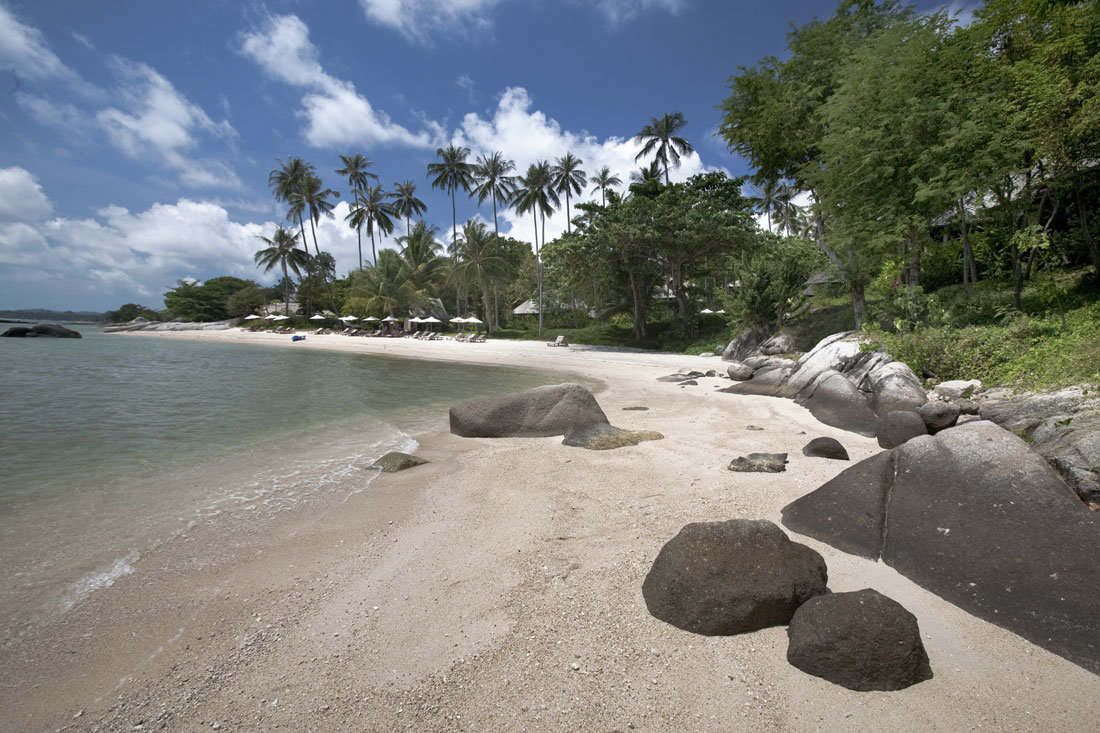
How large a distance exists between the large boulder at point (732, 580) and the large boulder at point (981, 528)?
0.96 metres

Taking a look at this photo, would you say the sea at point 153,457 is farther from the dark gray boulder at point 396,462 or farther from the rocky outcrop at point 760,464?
the rocky outcrop at point 760,464

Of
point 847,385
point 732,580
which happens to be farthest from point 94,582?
point 847,385

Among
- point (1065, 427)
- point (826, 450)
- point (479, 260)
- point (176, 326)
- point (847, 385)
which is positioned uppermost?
point (479, 260)

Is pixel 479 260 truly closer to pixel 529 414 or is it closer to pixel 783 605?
pixel 529 414

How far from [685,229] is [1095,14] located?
15.4 metres

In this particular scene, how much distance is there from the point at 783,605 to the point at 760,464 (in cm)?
309

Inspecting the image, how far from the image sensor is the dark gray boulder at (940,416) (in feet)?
23.2

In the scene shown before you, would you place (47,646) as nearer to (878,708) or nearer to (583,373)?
(878,708)

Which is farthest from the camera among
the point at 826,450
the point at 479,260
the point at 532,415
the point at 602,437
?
the point at 479,260

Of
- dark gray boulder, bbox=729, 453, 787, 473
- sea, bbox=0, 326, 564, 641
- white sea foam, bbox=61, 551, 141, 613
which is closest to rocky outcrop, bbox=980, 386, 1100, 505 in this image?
dark gray boulder, bbox=729, 453, 787, 473

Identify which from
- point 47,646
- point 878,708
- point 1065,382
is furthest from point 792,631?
point 1065,382

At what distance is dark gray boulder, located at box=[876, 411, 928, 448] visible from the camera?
676cm

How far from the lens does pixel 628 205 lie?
2745 centimetres

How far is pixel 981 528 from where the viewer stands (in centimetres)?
343
